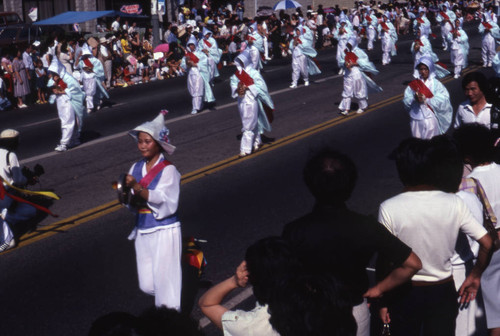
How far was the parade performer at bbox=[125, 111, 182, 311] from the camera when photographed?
5828mm

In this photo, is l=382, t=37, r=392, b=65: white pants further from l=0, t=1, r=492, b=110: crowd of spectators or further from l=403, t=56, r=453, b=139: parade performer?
l=403, t=56, r=453, b=139: parade performer

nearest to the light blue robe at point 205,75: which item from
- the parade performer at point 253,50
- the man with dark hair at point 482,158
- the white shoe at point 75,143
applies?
the white shoe at point 75,143

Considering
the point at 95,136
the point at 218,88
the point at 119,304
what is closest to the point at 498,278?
the point at 119,304

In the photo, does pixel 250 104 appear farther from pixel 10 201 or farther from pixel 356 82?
pixel 10 201

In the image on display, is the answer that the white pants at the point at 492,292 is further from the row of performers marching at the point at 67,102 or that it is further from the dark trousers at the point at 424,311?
the row of performers marching at the point at 67,102

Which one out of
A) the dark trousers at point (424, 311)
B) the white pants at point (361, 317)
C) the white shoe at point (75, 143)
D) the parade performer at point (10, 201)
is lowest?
the white shoe at point (75, 143)

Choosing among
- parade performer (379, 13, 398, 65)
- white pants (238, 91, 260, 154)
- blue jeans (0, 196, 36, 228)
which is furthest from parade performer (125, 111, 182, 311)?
parade performer (379, 13, 398, 65)

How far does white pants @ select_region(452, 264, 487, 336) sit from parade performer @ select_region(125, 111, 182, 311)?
2.43m

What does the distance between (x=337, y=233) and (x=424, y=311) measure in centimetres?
88

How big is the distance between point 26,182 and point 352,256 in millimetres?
6425

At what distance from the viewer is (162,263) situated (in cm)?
592

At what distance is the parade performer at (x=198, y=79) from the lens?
1700 cm

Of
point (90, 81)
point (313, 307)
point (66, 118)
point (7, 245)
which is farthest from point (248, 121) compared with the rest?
point (313, 307)

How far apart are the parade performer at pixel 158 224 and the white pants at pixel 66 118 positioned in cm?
786
